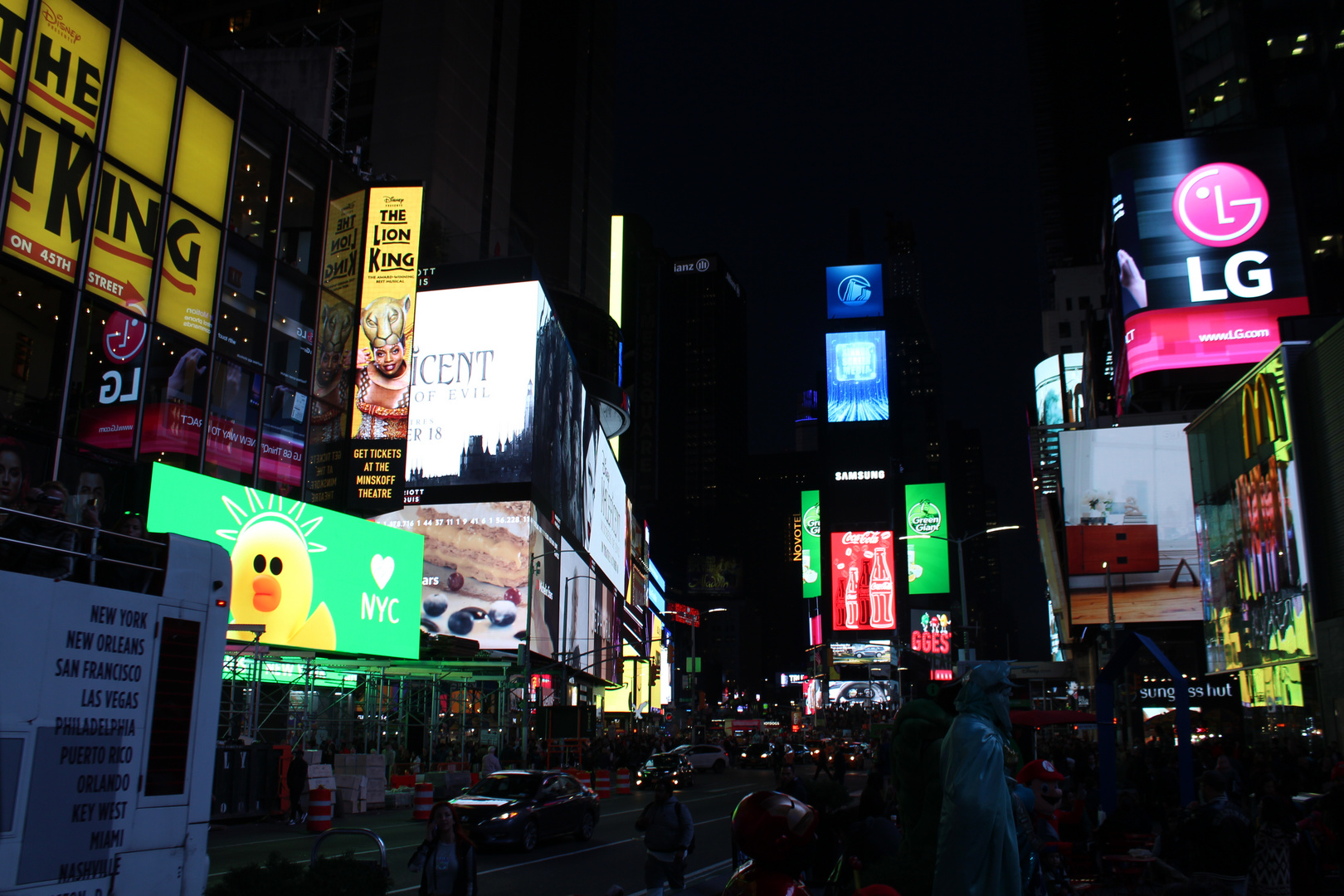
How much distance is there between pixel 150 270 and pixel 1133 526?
52942mm

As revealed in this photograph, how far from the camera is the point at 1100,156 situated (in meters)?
119

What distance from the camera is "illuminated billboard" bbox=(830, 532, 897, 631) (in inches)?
4439

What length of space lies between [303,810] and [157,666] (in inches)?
710

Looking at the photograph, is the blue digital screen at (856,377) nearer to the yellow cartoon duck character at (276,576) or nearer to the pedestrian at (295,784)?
the yellow cartoon duck character at (276,576)

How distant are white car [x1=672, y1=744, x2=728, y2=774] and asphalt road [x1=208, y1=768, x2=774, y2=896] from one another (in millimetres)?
25751

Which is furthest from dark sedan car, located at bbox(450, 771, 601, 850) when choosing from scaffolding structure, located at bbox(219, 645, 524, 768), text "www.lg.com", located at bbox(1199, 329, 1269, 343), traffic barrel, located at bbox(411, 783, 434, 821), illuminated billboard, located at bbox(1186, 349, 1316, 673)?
text "www.lg.com", located at bbox(1199, 329, 1269, 343)

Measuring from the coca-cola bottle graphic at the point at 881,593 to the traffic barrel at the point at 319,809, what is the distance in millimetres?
96815

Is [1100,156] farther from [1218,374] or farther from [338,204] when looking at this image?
[338,204]

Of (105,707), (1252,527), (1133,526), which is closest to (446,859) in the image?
(105,707)

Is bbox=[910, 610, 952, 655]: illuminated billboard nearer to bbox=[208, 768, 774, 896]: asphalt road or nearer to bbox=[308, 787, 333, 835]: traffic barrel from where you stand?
bbox=[208, 768, 774, 896]: asphalt road

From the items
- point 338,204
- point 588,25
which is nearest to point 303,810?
point 338,204

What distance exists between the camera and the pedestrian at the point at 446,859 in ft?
27.9

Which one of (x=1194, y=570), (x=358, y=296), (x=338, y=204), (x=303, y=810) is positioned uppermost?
(x=338, y=204)

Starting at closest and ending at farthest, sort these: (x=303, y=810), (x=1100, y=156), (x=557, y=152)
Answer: (x=303, y=810)
(x=557, y=152)
(x=1100, y=156)
